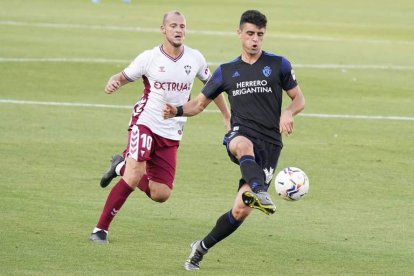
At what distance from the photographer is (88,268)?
38.4 feet

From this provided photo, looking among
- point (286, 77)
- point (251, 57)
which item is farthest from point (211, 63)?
point (286, 77)

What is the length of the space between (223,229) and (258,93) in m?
1.41

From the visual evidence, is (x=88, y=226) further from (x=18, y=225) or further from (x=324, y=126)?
(x=324, y=126)

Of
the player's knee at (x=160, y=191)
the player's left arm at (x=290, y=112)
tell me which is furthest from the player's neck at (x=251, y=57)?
the player's knee at (x=160, y=191)

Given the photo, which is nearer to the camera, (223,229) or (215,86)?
(223,229)

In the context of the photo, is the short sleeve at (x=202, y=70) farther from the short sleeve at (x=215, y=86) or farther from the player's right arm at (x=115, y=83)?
the short sleeve at (x=215, y=86)

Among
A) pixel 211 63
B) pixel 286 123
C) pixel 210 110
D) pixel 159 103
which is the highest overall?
pixel 286 123

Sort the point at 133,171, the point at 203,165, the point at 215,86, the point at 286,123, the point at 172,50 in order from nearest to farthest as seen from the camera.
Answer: the point at 286,123, the point at 215,86, the point at 133,171, the point at 172,50, the point at 203,165

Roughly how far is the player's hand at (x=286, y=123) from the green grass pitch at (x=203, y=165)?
1.40m

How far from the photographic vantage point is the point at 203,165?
17.9 metres

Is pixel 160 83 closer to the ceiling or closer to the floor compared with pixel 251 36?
closer to the floor

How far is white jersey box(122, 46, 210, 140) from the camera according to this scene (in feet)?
44.4

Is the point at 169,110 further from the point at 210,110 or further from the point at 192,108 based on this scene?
the point at 210,110

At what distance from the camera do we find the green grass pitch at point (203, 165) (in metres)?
12.4
